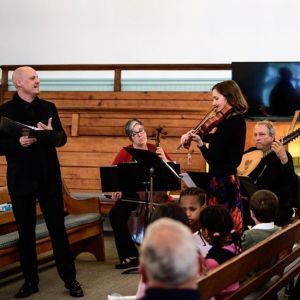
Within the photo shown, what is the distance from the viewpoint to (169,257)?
146 cm

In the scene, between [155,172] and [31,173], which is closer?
[31,173]

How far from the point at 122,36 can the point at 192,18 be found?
0.99m

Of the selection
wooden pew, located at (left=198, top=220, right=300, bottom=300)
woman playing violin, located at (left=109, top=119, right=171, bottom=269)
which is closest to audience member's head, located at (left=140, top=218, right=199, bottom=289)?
wooden pew, located at (left=198, top=220, right=300, bottom=300)

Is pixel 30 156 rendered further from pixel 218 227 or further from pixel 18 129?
pixel 218 227

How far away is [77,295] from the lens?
430 centimetres

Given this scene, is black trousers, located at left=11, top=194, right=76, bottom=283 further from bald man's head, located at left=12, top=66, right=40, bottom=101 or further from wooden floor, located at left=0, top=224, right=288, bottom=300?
bald man's head, located at left=12, top=66, right=40, bottom=101

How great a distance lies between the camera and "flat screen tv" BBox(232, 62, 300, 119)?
728 centimetres

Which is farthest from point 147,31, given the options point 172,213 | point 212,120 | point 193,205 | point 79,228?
point 172,213

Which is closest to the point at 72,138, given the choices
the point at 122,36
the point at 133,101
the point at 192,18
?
the point at 133,101

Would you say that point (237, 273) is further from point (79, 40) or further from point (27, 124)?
point (79, 40)

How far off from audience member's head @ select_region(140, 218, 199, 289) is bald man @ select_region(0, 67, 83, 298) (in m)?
2.58

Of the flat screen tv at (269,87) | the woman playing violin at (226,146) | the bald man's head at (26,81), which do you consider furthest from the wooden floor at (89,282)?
the flat screen tv at (269,87)

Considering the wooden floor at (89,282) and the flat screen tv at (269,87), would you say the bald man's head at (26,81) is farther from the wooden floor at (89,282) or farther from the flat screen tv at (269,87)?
the flat screen tv at (269,87)

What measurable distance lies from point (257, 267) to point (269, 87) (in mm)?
4768
